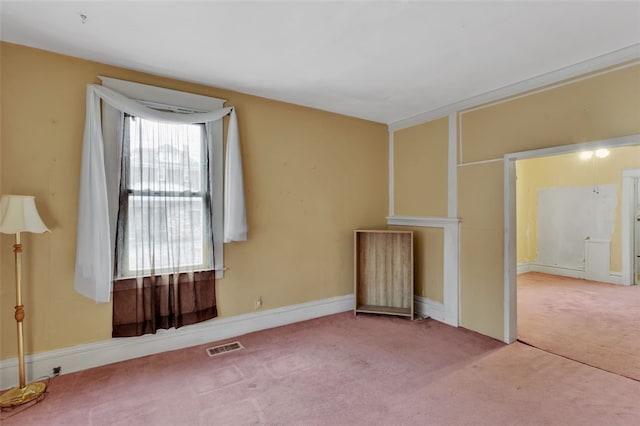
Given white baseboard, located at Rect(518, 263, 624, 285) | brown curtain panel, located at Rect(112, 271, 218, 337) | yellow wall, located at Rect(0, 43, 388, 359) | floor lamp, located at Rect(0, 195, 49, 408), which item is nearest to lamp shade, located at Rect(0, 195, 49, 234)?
floor lamp, located at Rect(0, 195, 49, 408)

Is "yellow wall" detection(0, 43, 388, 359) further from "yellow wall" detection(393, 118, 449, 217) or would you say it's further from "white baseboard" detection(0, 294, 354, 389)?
"yellow wall" detection(393, 118, 449, 217)

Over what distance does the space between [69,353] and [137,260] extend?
90 cm

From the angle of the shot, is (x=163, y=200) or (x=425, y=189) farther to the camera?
(x=425, y=189)

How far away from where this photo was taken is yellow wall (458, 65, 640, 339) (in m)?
2.50

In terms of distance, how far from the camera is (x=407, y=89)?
10.6 feet

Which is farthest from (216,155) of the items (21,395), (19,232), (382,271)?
(382,271)

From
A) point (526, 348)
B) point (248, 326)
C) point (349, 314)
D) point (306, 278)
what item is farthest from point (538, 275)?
point (248, 326)

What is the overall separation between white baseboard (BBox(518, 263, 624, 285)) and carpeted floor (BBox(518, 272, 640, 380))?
0.88 ft

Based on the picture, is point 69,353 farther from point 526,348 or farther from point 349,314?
point 526,348

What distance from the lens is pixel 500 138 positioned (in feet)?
10.6

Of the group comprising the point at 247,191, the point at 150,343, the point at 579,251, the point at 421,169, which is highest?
the point at 421,169

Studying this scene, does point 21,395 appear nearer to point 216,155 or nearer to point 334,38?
point 216,155

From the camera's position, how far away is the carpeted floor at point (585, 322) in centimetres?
284

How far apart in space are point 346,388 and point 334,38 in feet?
8.77
